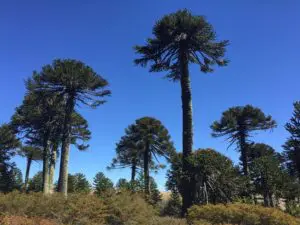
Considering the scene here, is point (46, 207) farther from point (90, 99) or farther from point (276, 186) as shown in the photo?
point (276, 186)

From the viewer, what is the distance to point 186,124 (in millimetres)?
15281

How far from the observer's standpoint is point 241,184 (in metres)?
14.1

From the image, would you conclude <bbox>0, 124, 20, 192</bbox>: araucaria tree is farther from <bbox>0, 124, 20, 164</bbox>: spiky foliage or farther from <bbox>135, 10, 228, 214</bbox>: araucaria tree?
<bbox>135, 10, 228, 214</bbox>: araucaria tree

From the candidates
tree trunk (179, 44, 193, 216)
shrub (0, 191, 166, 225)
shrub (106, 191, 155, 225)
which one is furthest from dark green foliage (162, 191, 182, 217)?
shrub (0, 191, 166, 225)

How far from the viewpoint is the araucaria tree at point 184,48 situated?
51.7 ft

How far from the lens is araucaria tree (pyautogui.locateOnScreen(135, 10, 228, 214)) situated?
1575cm

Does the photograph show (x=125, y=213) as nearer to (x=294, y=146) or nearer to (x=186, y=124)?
(x=186, y=124)

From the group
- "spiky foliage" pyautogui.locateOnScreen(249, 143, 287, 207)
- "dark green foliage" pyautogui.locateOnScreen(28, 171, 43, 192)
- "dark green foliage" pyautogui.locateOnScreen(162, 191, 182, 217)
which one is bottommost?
"dark green foliage" pyautogui.locateOnScreen(162, 191, 182, 217)

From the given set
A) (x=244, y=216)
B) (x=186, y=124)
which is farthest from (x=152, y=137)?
(x=244, y=216)

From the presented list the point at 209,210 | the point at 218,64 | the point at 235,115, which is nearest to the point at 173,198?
the point at 235,115

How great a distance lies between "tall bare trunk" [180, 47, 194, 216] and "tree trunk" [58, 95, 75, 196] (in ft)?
23.7

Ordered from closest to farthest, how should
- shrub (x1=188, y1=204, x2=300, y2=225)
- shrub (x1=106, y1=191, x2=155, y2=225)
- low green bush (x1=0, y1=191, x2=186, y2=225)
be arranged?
low green bush (x1=0, y1=191, x2=186, y2=225), shrub (x1=188, y1=204, x2=300, y2=225), shrub (x1=106, y1=191, x2=155, y2=225)

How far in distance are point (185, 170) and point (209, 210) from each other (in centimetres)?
466

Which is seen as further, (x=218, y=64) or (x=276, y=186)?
(x=276, y=186)
